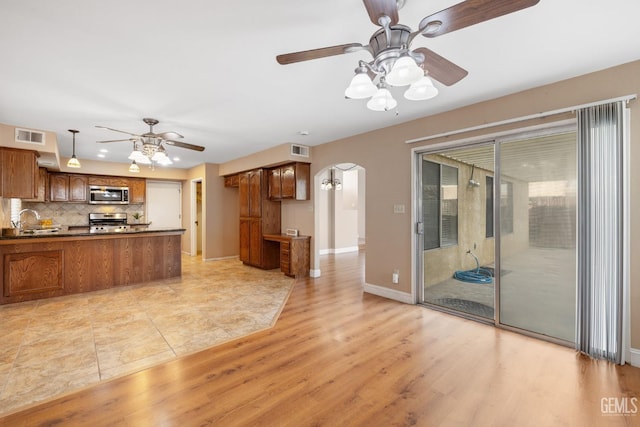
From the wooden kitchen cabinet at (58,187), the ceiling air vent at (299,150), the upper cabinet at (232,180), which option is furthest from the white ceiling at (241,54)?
the wooden kitchen cabinet at (58,187)

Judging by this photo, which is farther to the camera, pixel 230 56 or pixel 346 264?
pixel 346 264

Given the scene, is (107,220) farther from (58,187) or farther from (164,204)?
(164,204)

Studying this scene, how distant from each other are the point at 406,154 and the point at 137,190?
24.5 feet

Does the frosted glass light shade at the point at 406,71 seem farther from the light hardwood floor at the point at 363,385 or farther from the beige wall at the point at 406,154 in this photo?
the light hardwood floor at the point at 363,385

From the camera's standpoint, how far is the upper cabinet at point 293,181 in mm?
5539

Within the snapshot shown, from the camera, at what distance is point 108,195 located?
24.6 feet

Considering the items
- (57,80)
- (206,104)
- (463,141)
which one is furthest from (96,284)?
(463,141)

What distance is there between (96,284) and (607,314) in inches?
262

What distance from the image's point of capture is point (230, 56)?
2373mm

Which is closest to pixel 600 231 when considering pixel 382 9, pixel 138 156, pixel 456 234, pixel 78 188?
pixel 456 234

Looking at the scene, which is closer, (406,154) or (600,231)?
(600,231)

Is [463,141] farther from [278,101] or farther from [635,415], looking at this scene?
[635,415]

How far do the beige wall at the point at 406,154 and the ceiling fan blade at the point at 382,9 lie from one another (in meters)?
1.98

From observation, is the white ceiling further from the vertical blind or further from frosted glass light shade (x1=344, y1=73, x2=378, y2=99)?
the vertical blind
